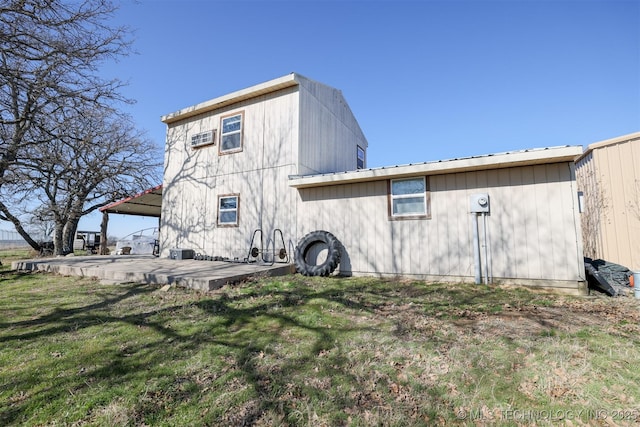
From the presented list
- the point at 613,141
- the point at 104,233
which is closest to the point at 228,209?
the point at 613,141

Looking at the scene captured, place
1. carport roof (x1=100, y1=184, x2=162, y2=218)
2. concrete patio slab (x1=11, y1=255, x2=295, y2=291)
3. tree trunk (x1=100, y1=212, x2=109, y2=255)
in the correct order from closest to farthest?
concrete patio slab (x1=11, y1=255, x2=295, y2=291), carport roof (x1=100, y1=184, x2=162, y2=218), tree trunk (x1=100, y1=212, x2=109, y2=255)

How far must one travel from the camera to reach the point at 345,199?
25.7 ft

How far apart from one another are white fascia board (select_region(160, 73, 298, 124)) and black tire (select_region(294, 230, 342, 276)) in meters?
4.75

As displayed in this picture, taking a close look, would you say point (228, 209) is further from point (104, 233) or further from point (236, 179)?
point (104, 233)

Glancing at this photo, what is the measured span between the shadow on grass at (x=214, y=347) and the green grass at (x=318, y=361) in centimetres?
2

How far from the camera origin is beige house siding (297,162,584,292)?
5.67 meters

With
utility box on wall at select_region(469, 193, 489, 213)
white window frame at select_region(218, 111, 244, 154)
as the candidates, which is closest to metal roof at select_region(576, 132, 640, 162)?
utility box on wall at select_region(469, 193, 489, 213)

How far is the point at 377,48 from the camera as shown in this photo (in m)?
10.5

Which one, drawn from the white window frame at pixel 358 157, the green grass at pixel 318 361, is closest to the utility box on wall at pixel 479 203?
the green grass at pixel 318 361

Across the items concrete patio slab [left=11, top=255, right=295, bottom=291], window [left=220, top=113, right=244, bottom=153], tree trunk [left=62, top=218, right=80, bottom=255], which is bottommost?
concrete patio slab [left=11, top=255, right=295, bottom=291]

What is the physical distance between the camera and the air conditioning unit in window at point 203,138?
10.4m

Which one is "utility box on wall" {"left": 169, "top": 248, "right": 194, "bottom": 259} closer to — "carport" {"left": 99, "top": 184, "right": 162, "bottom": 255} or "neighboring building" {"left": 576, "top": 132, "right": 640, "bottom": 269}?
"carport" {"left": 99, "top": 184, "right": 162, "bottom": 255}

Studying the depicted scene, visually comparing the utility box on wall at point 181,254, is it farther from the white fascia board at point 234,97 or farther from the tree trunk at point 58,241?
the tree trunk at point 58,241

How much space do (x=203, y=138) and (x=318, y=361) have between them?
973 cm
